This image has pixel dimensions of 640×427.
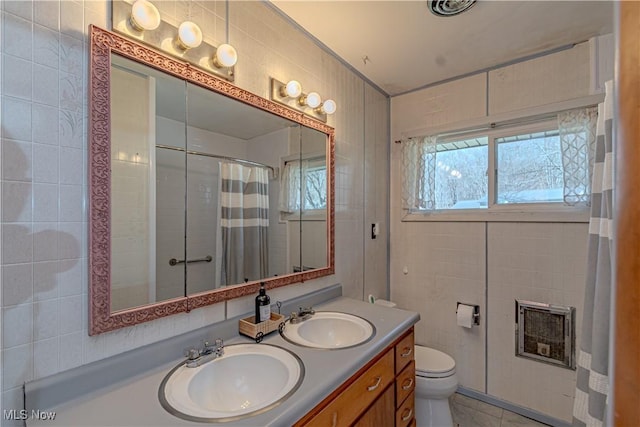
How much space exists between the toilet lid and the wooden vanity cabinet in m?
0.21

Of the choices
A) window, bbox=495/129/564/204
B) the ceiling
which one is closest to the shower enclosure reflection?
the ceiling

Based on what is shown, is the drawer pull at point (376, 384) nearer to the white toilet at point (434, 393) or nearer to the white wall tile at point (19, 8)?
the white toilet at point (434, 393)

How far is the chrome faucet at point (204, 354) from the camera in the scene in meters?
1.02

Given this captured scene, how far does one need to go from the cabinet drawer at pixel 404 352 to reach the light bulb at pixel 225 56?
1463 millimetres

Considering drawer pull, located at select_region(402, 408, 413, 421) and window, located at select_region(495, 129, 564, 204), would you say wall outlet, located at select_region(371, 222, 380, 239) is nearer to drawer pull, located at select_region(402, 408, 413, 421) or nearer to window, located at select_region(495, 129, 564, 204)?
window, located at select_region(495, 129, 564, 204)

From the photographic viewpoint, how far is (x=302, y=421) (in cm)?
85

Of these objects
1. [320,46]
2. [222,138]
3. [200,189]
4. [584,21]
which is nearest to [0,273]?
[200,189]

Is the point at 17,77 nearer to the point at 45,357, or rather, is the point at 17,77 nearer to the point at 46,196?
the point at 46,196

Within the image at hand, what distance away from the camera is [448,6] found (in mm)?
1516

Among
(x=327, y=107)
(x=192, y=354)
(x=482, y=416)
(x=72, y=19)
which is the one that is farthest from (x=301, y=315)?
(x=482, y=416)

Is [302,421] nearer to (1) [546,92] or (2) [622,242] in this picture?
(2) [622,242]

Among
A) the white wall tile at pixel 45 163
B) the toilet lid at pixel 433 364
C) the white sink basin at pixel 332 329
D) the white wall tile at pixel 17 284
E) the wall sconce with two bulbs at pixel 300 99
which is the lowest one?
the toilet lid at pixel 433 364

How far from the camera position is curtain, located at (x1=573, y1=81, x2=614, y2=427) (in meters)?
1.10

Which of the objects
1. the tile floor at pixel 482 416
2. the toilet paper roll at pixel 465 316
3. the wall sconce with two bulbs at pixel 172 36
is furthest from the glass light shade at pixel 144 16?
the tile floor at pixel 482 416
